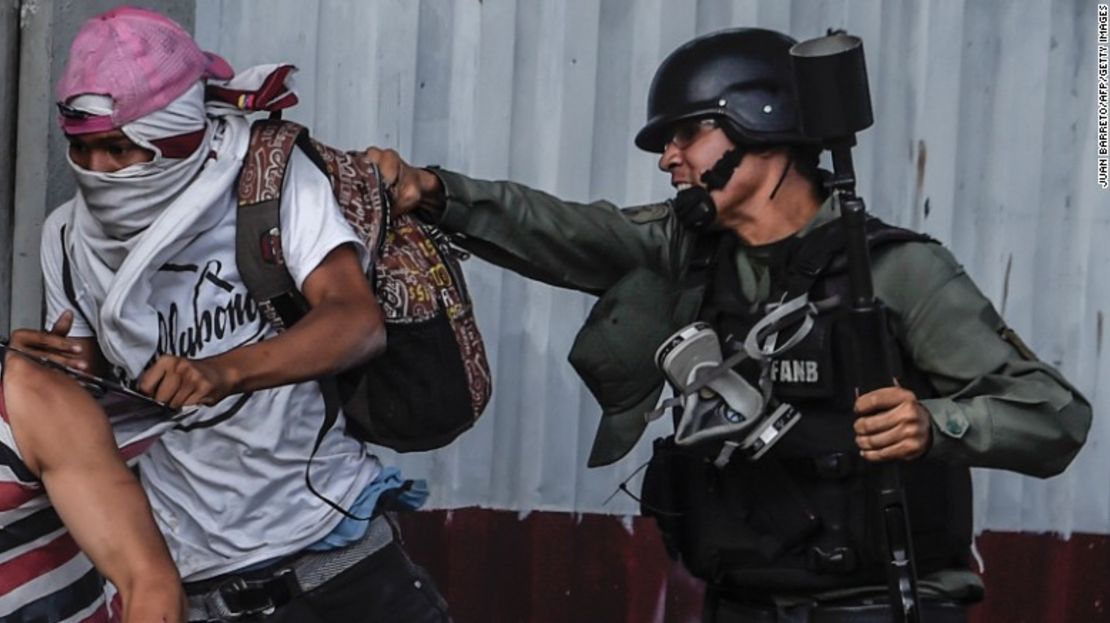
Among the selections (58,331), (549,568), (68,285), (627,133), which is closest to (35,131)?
(68,285)

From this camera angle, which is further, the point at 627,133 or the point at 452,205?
the point at 627,133

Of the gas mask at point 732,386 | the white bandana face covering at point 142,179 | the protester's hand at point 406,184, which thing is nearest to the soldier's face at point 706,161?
the gas mask at point 732,386

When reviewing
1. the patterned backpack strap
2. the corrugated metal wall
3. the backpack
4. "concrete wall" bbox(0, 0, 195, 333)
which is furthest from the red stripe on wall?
the patterned backpack strap

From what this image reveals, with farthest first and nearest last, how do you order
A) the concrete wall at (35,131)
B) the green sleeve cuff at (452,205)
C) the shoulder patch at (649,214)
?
1. the concrete wall at (35,131)
2. the shoulder patch at (649,214)
3. the green sleeve cuff at (452,205)

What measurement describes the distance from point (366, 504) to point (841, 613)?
2.92ft

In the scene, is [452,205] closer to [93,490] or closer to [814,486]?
[814,486]

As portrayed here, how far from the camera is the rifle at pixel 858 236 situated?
3.69 m

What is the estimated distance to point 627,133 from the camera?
581 centimetres

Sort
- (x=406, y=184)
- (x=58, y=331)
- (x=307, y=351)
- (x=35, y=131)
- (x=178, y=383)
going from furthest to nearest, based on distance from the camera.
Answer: (x=35, y=131), (x=406, y=184), (x=58, y=331), (x=307, y=351), (x=178, y=383)

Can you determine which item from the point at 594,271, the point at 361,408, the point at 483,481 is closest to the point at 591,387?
the point at 594,271

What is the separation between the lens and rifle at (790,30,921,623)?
12.1 feet

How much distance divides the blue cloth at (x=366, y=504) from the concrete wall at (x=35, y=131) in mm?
1175

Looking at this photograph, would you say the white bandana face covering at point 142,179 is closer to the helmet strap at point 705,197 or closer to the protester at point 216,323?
the protester at point 216,323

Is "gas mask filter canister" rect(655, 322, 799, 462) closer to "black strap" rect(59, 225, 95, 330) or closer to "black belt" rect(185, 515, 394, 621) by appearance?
"black belt" rect(185, 515, 394, 621)
